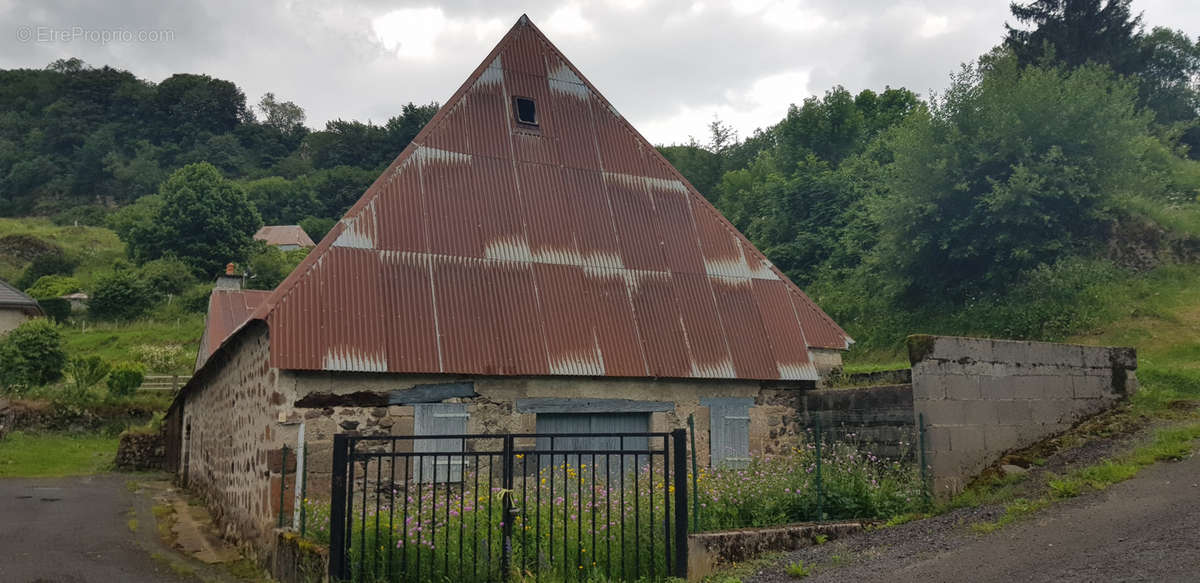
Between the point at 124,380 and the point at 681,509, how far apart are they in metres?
27.6

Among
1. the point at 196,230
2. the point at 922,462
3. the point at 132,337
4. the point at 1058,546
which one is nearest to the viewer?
the point at 1058,546

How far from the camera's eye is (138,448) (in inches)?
918

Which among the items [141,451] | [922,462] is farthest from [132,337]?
[922,462]

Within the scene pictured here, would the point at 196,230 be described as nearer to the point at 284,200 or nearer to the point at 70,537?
the point at 284,200

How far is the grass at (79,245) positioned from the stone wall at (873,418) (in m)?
52.4

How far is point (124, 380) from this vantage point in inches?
1150

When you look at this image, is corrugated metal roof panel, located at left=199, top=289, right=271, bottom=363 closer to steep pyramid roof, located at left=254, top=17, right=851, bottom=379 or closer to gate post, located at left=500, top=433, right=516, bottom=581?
steep pyramid roof, located at left=254, top=17, right=851, bottom=379

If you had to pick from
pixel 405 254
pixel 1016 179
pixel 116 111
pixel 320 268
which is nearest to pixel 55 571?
pixel 320 268

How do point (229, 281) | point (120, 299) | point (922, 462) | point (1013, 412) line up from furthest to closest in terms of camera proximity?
point (120, 299)
point (229, 281)
point (1013, 412)
point (922, 462)

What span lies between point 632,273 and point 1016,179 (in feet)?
35.3

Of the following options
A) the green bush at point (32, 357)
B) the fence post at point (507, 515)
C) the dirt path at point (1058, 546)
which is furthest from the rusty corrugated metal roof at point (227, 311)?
the dirt path at point (1058, 546)

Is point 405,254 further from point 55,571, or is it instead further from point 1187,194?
point 1187,194

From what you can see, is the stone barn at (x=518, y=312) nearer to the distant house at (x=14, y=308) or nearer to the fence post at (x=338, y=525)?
the fence post at (x=338, y=525)

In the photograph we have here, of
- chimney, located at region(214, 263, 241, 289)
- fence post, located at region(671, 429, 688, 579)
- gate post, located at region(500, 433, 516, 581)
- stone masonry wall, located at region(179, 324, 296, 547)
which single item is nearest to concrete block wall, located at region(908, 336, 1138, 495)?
fence post, located at region(671, 429, 688, 579)
